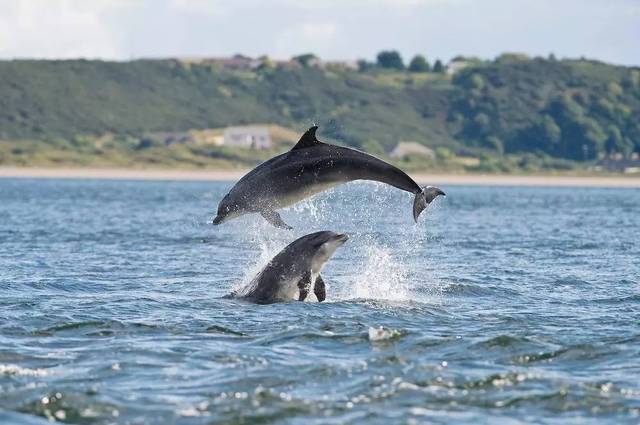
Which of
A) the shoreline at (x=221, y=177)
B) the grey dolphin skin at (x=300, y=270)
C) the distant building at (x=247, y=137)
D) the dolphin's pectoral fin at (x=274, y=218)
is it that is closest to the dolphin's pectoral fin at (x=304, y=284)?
the grey dolphin skin at (x=300, y=270)

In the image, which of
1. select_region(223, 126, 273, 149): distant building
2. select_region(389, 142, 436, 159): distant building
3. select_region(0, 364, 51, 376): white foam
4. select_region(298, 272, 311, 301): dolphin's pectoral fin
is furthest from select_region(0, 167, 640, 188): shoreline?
select_region(0, 364, 51, 376): white foam

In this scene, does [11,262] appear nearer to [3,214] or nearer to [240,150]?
[3,214]

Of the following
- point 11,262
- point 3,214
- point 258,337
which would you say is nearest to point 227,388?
point 258,337

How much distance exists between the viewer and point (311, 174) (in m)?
20.9

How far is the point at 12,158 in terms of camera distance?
169 meters

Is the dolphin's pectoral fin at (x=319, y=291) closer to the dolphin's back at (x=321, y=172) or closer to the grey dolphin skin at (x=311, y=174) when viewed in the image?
the grey dolphin skin at (x=311, y=174)

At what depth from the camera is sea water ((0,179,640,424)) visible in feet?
47.2

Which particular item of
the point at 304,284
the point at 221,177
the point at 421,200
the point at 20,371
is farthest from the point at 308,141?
the point at 221,177

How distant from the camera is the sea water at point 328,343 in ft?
47.2

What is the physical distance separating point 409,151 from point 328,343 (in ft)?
581

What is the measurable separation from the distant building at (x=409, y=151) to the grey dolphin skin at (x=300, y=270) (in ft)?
544

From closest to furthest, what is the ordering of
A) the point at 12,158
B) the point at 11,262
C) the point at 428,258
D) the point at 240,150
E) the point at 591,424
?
the point at 591,424 < the point at 11,262 < the point at 428,258 < the point at 12,158 < the point at 240,150

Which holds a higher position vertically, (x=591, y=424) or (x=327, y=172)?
(x=327, y=172)

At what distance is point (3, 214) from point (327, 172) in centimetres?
4217
